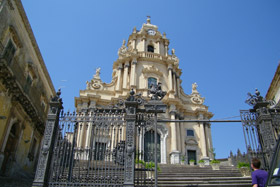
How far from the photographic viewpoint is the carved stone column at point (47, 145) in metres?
6.98

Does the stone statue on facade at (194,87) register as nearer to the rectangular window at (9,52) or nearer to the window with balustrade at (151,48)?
the window with balustrade at (151,48)

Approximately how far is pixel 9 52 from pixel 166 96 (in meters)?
16.3

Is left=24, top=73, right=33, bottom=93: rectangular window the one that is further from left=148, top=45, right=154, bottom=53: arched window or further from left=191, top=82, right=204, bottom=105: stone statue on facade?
left=148, top=45, right=154, bottom=53: arched window

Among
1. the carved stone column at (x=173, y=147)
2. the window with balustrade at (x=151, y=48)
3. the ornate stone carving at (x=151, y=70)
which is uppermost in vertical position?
the window with balustrade at (x=151, y=48)

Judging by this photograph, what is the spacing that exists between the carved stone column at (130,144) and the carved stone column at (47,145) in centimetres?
245

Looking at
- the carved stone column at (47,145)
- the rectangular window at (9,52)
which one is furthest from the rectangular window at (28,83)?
the carved stone column at (47,145)

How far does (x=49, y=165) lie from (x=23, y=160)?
10.4 m

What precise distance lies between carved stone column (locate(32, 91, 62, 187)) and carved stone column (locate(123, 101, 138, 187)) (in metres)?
2.45

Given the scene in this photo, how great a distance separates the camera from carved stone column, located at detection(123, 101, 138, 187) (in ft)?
22.6

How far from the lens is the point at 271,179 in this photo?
3.24 m

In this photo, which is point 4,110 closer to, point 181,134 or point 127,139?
point 127,139

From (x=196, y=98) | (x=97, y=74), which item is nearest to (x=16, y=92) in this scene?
(x=97, y=74)

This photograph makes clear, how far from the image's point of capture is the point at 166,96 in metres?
25.3

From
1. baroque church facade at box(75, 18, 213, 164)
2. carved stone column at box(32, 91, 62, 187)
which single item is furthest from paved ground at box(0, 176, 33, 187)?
baroque church facade at box(75, 18, 213, 164)
